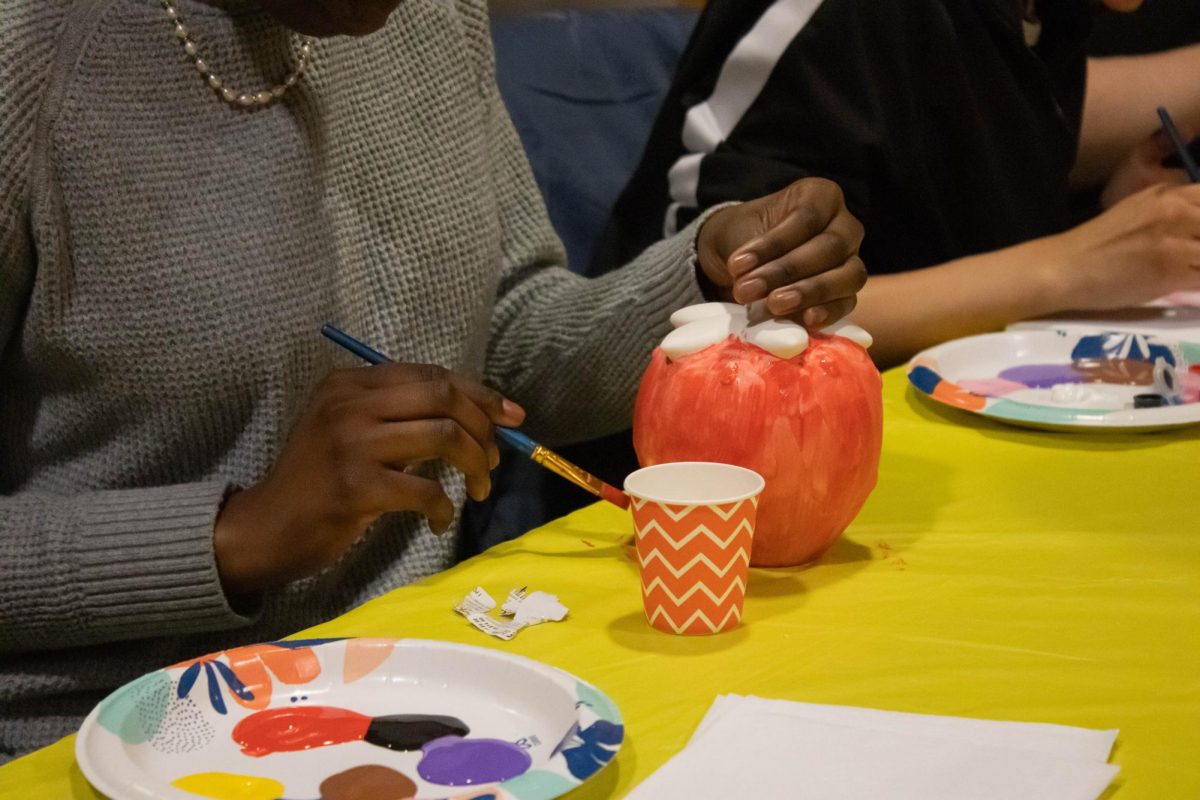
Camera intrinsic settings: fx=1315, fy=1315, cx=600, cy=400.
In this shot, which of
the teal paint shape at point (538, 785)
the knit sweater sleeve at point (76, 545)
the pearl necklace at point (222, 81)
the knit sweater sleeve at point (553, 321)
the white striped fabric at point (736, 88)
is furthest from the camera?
the white striped fabric at point (736, 88)

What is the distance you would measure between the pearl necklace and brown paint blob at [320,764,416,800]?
0.58 meters

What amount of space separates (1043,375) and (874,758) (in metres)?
0.77

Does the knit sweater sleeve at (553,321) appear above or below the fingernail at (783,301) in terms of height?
below

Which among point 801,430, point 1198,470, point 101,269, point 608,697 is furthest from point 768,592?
point 101,269

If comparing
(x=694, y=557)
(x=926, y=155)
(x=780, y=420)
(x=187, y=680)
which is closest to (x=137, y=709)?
(x=187, y=680)

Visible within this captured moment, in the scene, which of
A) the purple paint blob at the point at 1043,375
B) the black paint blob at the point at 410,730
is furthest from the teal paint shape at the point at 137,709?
the purple paint blob at the point at 1043,375

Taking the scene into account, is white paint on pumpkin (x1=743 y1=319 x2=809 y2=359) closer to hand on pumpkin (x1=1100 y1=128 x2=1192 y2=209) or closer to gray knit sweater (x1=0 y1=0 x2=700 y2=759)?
gray knit sweater (x1=0 y1=0 x2=700 y2=759)

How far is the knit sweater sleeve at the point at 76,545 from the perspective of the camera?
34.1 inches

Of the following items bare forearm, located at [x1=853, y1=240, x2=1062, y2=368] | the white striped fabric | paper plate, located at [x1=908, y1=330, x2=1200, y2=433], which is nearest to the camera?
paper plate, located at [x1=908, y1=330, x2=1200, y2=433]

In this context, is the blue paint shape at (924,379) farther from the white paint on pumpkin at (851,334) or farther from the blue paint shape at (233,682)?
the blue paint shape at (233,682)

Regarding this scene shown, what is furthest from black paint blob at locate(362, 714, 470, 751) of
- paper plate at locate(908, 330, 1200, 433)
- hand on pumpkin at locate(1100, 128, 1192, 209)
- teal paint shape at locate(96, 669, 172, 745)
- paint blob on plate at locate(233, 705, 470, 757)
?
hand on pumpkin at locate(1100, 128, 1192, 209)

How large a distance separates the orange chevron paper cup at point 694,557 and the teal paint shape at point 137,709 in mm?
275

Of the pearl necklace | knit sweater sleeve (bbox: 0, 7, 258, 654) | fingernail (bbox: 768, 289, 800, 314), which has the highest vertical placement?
the pearl necklace

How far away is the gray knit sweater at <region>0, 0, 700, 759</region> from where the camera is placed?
2.91ft
